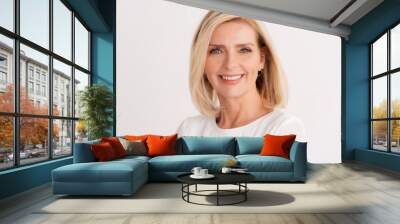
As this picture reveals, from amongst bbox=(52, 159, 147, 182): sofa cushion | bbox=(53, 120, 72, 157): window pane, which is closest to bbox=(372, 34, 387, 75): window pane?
bbox=(52, 159, 147, 182): sofa cushion

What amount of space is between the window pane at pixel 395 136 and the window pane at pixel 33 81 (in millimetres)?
6688

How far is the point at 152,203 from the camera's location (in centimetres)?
A: 452

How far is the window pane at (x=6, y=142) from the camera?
4742mm

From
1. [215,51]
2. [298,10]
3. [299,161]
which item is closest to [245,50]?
[215,51]

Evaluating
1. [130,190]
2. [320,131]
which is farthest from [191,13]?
[130,190]

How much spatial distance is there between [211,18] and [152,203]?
15.9 ft

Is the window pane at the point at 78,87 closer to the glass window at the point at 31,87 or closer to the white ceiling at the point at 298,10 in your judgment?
the glass window at the point at 31,87

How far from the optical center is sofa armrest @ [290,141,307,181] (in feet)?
19.5

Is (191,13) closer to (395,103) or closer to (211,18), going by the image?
(211,18)

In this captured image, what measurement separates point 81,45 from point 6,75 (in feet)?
10.7

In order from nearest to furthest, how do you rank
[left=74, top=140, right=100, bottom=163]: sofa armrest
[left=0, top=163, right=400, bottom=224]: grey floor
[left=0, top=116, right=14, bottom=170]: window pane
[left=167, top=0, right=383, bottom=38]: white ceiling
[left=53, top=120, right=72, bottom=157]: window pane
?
[left=0, top=163, right=400, bottom=224]: grey floor < [left=0, top=116, right=14, bottom=170]: window pane < [left=74, top=140, right=100, bottom=163]: sofa armrest < [left=53, top=120, right=72, bottom=157]: window pane < [left=167, top=0, right=383, bottom=38]: white ceiling

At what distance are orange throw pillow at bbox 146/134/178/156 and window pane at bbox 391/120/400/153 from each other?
4.55 m

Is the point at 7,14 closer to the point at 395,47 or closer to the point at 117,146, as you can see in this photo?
the point at 117,146

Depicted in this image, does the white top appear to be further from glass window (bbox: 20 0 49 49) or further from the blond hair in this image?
glass window (bbox: 20 0 49 49)
